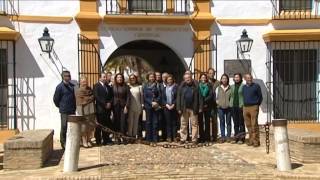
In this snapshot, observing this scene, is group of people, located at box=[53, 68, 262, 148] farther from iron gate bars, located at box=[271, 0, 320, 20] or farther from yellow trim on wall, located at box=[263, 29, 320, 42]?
iron gate bars, located at box=[271, 0, 320, 20]

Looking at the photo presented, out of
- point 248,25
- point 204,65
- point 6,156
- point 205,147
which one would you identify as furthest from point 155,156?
point 248,25

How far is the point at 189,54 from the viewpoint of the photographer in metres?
16.0

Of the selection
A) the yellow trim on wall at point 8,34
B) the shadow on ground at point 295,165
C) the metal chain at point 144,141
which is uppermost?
the yellow trim on wall at point 8,34

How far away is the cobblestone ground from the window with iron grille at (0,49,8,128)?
3462mm

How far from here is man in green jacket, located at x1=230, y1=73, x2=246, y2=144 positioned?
13.8m

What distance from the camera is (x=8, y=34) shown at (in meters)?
14.6

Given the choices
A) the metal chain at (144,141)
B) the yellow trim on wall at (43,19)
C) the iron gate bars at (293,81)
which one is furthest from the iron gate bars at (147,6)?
the metal chain at (144,141)

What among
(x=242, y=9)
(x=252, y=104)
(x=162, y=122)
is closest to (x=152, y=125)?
(x=162, y=122)

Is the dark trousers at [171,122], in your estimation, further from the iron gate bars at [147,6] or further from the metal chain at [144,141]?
the iron gate bars at [147,6]

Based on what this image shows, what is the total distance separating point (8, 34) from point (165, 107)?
416 cm

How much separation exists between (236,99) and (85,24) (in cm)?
434

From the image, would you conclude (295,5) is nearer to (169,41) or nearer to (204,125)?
(169,41)

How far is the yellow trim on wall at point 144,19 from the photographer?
1543 centimetres

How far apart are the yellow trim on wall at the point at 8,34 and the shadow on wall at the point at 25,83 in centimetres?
36
